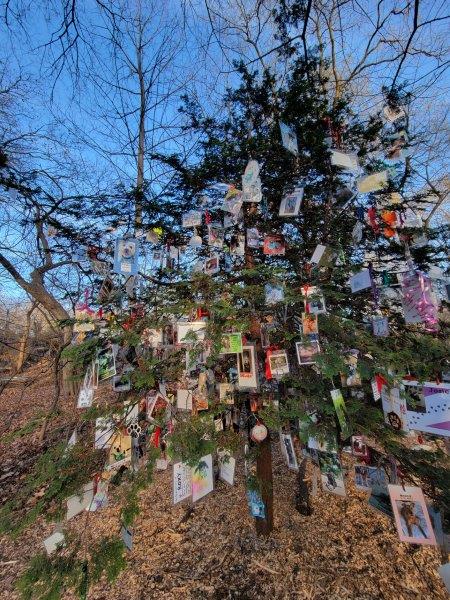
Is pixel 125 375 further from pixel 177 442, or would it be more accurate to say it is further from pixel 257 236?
pixel 257 236

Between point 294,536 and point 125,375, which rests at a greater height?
point 125,375

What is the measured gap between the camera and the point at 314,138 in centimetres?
265

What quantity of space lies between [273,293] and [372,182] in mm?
1514

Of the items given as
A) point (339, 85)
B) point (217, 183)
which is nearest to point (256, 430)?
point (217, 183)

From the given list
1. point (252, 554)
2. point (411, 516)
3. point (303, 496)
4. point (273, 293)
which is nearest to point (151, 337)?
point (273, 293)

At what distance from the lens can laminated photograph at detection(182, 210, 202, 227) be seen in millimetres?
2873

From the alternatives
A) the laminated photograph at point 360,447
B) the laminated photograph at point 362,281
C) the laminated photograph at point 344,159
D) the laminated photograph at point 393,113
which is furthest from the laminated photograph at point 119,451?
the laminated photograph at point 393,113

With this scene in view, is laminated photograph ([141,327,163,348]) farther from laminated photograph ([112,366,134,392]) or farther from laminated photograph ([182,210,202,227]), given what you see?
laminated photograph ([182,210,202,227])

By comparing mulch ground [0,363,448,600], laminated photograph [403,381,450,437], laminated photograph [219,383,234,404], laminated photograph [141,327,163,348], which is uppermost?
laminated photograph [141,327,163,348]

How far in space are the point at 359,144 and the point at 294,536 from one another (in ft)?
12.3

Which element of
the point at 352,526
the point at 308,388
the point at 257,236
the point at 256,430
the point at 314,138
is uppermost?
the point at 314,138

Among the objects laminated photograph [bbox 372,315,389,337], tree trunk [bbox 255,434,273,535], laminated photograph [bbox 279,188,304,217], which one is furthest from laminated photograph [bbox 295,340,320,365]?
laminated photograph [bbox 279,188,304,217]

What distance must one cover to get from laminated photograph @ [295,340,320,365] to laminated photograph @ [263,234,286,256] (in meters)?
1.01

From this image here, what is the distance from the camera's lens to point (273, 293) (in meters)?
1.96
